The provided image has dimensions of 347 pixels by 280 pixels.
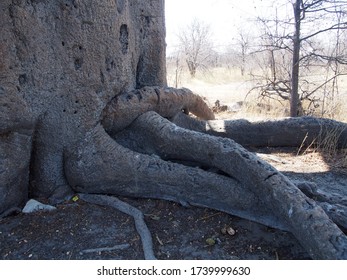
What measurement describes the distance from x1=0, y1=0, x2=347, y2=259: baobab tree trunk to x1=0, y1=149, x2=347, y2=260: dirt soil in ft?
0.45

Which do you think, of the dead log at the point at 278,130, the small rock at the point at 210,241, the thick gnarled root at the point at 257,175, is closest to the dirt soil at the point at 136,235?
the small rock at the point at 210,241

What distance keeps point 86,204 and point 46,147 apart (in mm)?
672

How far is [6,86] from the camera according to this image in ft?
8.92

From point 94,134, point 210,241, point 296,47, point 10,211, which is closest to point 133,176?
point 94,134

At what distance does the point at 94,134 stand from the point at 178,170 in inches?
35.7

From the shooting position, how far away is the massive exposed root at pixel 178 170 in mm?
2590

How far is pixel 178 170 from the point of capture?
3.12 metres

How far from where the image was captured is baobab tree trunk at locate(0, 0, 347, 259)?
2.76 metres

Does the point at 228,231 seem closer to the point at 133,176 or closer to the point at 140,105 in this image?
the point at 133,176

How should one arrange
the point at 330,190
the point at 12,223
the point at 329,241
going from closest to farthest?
the point at 329,241 < the point at 12,223 < the point at 330,190

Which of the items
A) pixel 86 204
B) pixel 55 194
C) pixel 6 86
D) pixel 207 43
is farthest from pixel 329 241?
pixel 207 43

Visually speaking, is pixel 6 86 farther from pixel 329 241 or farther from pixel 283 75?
pixel 283 75

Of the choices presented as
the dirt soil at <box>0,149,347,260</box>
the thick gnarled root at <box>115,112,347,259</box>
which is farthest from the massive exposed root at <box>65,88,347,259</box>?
the dirt soil at <box>0,149,347,260</box>

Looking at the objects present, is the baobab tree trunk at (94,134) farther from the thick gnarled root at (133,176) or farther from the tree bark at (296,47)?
the tree bark at (296,47)
